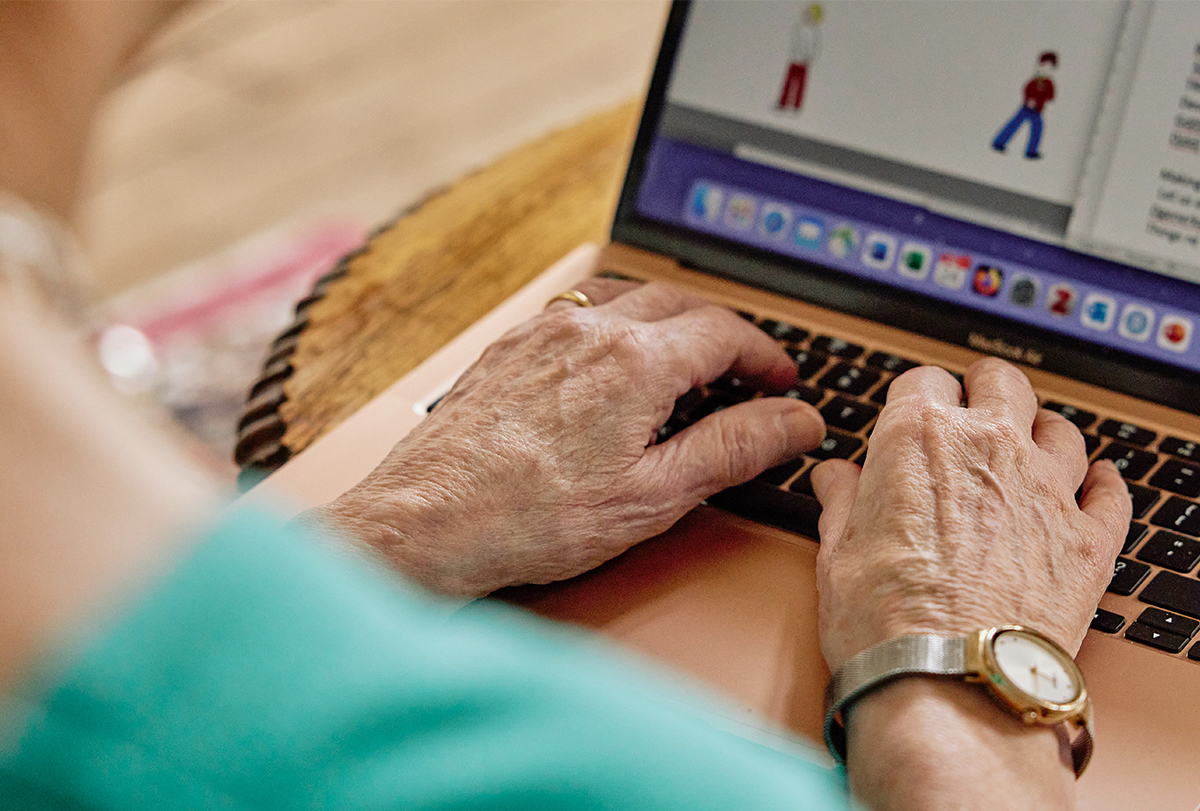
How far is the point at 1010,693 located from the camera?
0.46 meters

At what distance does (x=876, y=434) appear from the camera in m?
0.60

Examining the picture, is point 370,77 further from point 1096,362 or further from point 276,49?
point 1096,362

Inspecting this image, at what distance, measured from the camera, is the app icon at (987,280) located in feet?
2.44

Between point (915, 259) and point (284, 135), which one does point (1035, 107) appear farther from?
point (284, 135)

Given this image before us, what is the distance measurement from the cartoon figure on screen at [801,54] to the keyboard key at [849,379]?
Result: 0.65 feet

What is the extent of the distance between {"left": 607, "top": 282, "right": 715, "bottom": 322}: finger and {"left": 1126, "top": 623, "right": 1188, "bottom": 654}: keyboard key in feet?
1.04

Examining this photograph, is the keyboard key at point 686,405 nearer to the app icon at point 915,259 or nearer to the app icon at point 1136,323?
the app icon at point 915,259

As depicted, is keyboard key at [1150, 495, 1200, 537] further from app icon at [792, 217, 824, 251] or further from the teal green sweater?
the teal green sweater

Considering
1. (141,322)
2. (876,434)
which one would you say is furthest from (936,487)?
(141,322)

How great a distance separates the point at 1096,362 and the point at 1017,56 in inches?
8.5

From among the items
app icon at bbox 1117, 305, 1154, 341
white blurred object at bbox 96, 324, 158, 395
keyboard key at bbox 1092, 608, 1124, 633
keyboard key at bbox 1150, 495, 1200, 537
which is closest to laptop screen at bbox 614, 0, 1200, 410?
app icon at bbox 1117, 305, 1154, 341

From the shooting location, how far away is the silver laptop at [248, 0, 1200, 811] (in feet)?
1.92

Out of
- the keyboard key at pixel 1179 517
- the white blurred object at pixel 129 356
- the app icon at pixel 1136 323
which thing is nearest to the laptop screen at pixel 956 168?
the app icon at pixel 1136 323

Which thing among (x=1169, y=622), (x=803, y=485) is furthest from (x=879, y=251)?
(x=1169, y=622)
